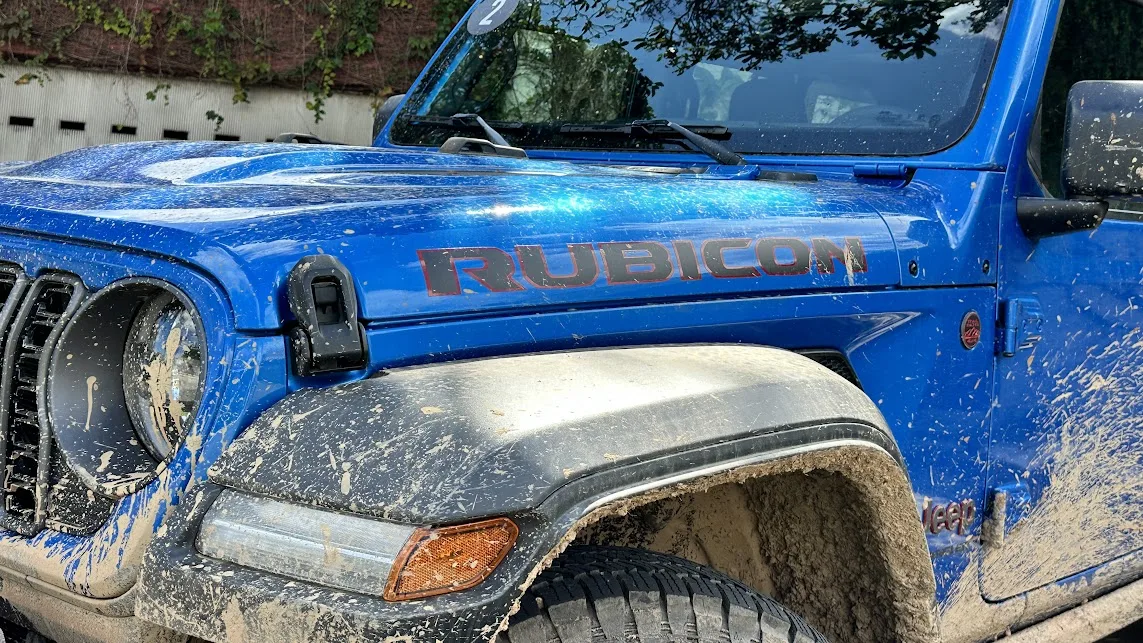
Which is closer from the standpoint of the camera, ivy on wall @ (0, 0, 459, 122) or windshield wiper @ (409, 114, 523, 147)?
windshield wiper @ (409, 114, 523, 147)

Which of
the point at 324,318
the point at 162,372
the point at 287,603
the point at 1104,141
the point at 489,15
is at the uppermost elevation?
the point at 489,15

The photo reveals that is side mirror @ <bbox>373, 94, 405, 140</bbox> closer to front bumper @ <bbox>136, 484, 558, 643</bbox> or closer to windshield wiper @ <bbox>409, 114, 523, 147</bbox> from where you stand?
windshield wiper @ <bbox>409, 114, 523, 147</bbox>

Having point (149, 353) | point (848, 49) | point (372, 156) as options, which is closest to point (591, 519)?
point (149, 353)

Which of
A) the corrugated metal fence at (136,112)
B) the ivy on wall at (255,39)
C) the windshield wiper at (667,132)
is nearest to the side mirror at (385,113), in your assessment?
the windshield wiper at (667,132)

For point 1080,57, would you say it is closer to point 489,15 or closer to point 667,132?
point 667,132

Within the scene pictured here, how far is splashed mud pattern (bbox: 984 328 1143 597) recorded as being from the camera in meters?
2.56

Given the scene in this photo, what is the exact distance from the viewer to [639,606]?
1.69 metres

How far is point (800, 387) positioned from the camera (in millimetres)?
1879

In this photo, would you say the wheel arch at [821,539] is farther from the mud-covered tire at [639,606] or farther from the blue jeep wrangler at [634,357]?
the mud-covered tire at [639,606]

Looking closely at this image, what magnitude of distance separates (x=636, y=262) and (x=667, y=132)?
0.91m

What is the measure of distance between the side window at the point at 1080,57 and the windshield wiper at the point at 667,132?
2.12ft

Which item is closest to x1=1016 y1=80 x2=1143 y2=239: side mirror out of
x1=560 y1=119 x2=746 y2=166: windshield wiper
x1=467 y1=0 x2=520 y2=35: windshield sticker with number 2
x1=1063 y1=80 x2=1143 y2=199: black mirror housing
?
x1=1063 y1=80 x2=1143 y2=199: black mirror housing

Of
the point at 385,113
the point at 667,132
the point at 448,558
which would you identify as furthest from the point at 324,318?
the point at 385,113

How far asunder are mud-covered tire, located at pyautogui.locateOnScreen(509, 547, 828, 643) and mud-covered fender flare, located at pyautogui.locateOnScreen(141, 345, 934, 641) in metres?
0.18
